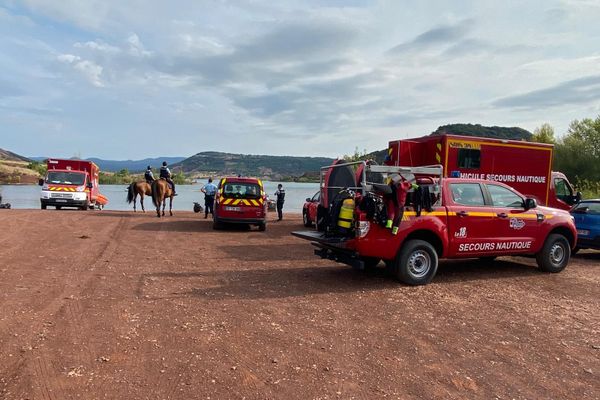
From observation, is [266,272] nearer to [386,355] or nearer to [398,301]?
[398,301]

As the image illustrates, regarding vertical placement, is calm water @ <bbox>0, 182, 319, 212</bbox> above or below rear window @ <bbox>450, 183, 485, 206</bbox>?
below

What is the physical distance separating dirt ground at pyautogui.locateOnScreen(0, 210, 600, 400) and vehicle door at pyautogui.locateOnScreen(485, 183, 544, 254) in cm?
63

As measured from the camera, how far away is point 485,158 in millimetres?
13758

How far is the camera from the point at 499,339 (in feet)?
18.7

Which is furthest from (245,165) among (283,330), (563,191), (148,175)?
(283,330)

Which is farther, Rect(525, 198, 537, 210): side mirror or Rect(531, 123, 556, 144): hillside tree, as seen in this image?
Rect(531, 123, 556, 144): hillside tree

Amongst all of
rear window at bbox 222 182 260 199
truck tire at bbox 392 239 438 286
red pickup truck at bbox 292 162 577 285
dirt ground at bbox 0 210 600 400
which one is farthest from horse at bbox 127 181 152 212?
truck tire at bbox 392 239 438 286

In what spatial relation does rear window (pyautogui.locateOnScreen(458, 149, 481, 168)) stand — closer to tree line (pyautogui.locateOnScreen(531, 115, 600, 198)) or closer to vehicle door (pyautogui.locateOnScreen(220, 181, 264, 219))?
vehicle door (pyautogui.locateOnScreen(220, 181, 264, 219))

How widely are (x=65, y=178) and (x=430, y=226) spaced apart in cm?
2132

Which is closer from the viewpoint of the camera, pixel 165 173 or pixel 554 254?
pixel 554 254

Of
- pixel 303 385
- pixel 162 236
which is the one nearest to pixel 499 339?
pixel 303 385

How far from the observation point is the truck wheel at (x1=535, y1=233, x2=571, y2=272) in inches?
387

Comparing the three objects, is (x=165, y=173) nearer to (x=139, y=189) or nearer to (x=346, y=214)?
(x=139, y=189)

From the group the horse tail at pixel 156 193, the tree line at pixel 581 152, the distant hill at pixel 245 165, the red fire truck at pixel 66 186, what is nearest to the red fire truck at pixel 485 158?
the horse tail at pixel 156 193
